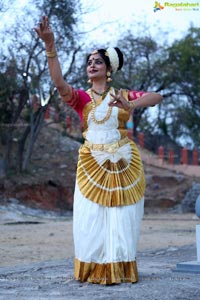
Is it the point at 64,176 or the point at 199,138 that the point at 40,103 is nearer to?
the point at 64,176

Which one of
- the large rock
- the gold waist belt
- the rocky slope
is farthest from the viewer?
the large rock

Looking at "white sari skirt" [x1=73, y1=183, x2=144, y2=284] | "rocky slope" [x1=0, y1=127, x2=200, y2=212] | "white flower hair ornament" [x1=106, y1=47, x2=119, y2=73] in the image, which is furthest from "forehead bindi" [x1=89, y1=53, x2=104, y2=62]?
"rocky slope" [x1=0, y1=127, x2=200, y2=212]

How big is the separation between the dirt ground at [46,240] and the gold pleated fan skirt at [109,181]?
2632mm

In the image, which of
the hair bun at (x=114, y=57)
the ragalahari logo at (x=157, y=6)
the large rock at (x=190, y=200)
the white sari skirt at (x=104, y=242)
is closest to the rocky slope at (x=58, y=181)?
the large rock at (x=190, y=200)

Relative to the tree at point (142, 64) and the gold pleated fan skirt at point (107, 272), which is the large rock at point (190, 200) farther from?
the gold pleated fan skirt at point (107, 272)

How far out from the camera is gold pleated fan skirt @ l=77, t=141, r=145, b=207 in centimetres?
593

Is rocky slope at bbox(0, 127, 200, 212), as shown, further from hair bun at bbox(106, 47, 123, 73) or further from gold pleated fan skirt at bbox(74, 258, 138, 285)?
gold pleated fan skirt at bbox(74, 258, 138, 285)

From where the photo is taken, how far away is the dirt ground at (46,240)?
952 centimetres

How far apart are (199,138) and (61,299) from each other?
3506 centimetres

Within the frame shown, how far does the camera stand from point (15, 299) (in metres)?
4.94

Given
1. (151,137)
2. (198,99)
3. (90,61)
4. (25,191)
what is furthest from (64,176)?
(90,61)

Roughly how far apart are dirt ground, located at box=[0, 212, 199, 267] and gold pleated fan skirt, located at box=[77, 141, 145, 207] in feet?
8.64

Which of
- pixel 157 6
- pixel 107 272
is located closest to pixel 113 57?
pixel 107 272

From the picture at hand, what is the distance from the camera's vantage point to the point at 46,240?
12102 millimetres
